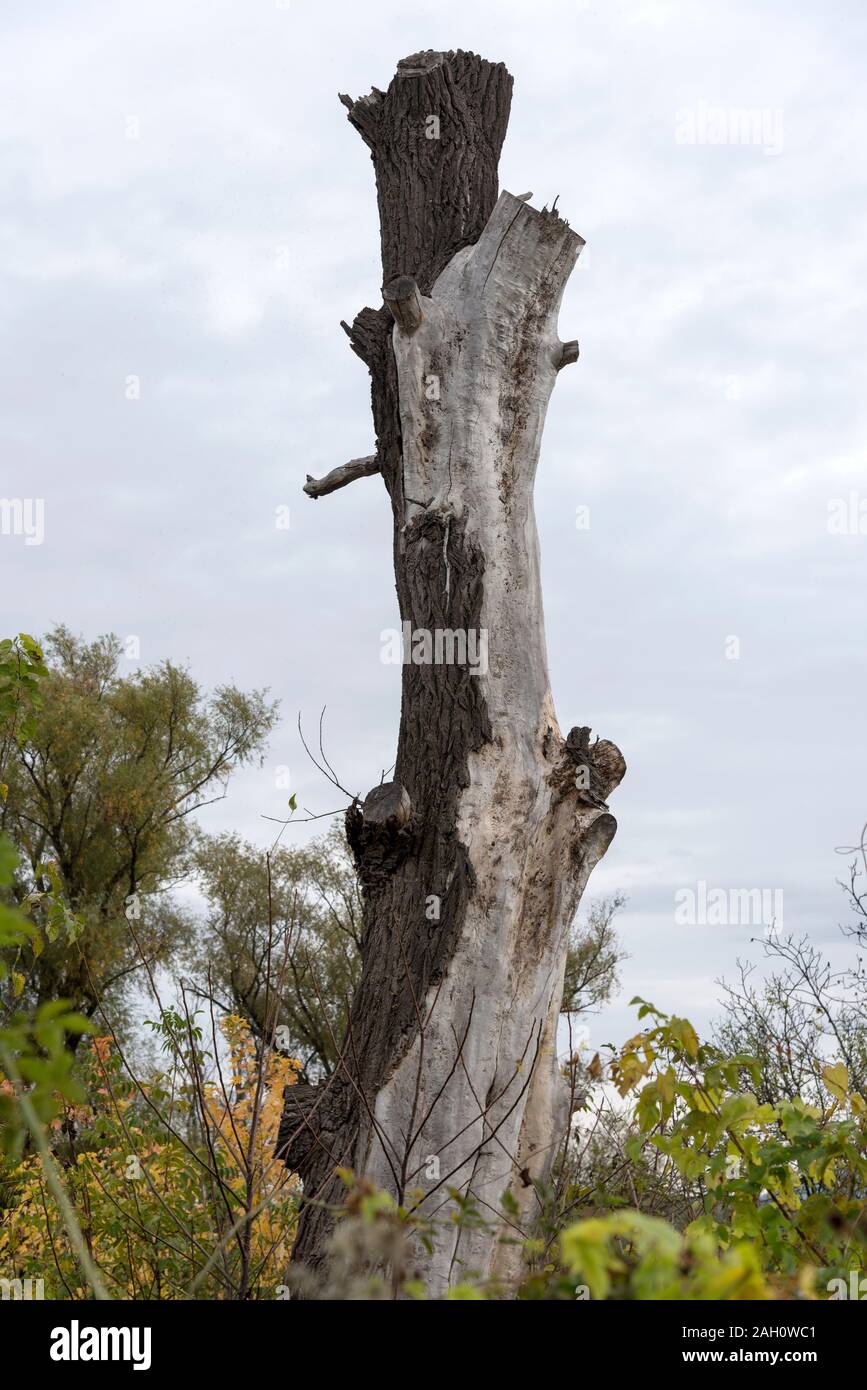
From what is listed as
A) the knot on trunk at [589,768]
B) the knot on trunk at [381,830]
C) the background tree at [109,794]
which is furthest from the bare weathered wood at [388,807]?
the background tree at [109,794]

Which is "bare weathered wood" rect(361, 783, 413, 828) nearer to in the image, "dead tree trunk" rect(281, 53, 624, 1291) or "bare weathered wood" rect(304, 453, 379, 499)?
"dead tree trunk" rect(281, 53, 624, 1291)

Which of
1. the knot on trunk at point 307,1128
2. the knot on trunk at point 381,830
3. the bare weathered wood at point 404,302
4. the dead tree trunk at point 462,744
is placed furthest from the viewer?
the bare weathered wood at point 404,302

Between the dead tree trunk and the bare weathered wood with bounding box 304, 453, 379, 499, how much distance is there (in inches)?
19.0

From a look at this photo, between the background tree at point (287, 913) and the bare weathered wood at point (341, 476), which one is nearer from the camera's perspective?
the bare weathered wood at point (341, 476)

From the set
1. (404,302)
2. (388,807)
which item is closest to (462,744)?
(388,807)

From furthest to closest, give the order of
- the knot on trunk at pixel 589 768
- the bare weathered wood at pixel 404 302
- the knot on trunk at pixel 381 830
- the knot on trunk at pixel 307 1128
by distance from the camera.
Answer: the bare weathered wood at pixel 404 302
the knot on trunk at pixel 589 768
the knot on trunk at pixel 381 830
the knot on trunk at pixel 307 1128

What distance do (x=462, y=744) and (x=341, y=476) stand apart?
78.1 inches

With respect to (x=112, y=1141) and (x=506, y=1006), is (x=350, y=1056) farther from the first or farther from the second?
(x=112, y=1141)

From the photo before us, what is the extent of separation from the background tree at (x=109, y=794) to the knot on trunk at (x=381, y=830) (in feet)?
47.7

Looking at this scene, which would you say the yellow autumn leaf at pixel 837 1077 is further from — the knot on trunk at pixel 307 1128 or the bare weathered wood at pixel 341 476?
the bare weathered wood at pixel 341 476

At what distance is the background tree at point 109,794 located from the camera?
1991 centimetres

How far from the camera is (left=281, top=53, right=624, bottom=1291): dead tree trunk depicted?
4.32 meters

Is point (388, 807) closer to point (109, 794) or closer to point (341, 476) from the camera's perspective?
point (341, 476)
